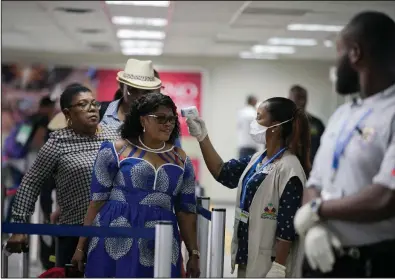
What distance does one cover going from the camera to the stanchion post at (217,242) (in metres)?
3.24

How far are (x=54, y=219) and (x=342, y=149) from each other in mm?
3327

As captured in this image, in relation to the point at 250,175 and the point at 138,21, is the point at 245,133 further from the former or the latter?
the point at 250,175

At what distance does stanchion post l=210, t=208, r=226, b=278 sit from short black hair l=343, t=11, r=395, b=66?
1.26 metres

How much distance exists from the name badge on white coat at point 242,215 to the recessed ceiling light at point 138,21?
6698 millimetres

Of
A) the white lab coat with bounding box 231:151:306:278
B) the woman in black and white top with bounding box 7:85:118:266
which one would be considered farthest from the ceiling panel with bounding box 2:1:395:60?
the white lab coat with bounding box 231:151:306:278

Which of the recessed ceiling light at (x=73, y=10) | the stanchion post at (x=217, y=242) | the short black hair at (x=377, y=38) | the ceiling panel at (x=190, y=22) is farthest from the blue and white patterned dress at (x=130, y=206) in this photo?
the recessed ceiling light at (x=73, y=10)

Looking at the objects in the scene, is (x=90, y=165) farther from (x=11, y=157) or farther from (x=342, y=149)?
(x=11, y=157)

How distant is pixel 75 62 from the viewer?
1494 centimetres

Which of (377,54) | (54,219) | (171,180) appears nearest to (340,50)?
(377,54)

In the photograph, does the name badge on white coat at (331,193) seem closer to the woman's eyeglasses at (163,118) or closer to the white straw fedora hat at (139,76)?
the woman's eyeglasses at (163,118)

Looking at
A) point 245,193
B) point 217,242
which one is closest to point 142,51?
point 245,193

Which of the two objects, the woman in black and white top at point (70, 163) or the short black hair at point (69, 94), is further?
the short black hair at point (69, 94)

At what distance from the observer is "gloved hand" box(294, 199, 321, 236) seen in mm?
2230

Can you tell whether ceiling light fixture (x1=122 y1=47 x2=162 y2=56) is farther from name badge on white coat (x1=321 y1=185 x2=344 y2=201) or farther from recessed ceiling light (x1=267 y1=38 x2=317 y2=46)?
name badge on white coat (x1=321 y1=185 x2=344 y2=201)
